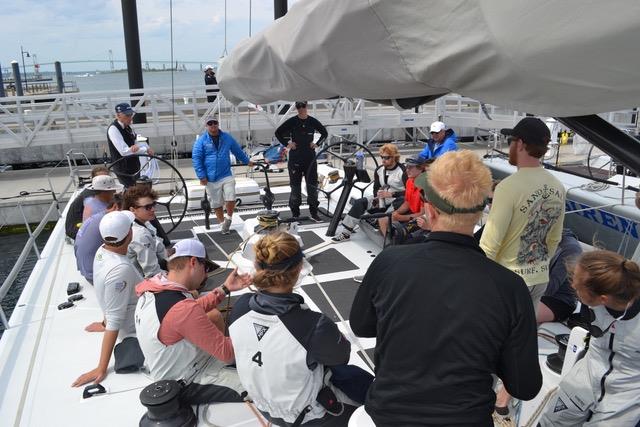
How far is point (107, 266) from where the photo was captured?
9.06ft

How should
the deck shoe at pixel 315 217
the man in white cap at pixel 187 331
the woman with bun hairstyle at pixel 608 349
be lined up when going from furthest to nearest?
the deck shoe at pixel 315 217 < the man in white cap at pixel 187 331 < the woman with bun hairstyle at pixel 608 349

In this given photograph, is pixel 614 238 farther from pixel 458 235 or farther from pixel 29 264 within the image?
pixel 29 264

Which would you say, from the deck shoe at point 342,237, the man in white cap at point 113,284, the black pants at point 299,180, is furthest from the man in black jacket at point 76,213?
the deck shoe at point 342,237

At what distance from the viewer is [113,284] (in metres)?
2.74

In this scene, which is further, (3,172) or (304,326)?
(3,172)

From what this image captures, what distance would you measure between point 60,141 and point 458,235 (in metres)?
12.7

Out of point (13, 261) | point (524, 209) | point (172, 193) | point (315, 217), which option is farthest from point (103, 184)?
point (13, 261)

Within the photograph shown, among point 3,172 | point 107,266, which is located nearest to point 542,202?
point 107,266

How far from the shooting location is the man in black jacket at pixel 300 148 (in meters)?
5.55

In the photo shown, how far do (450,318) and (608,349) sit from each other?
96cm

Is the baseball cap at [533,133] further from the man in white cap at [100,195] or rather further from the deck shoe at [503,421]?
the man in white cap at [100,195]

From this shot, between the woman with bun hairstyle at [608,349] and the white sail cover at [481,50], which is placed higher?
the white sail cover at [481,50]

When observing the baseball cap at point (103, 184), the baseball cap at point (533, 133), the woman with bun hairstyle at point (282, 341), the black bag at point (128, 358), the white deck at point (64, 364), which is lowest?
the white deck at point (64, 364)

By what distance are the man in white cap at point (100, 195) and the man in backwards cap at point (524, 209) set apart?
3.01 metres
